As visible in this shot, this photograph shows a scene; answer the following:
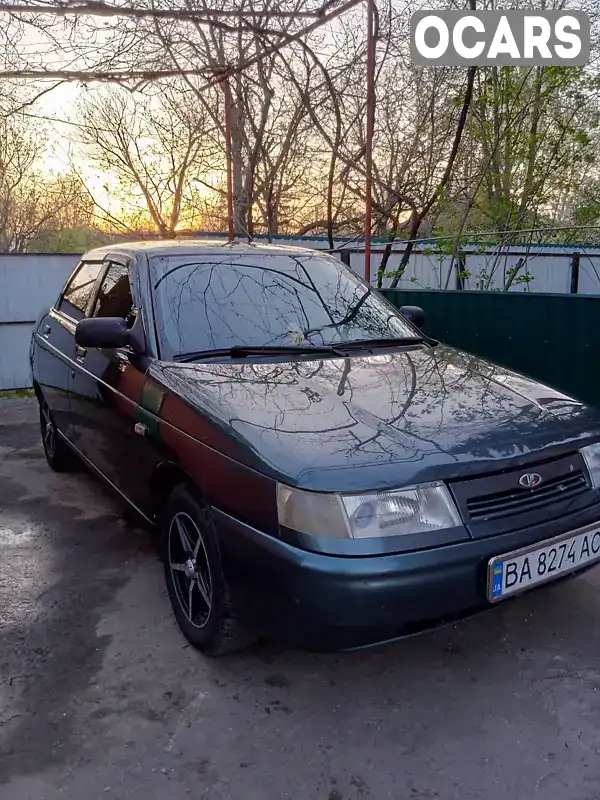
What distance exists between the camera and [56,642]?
2.84 metres

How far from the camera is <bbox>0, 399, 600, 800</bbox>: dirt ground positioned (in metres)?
2.07

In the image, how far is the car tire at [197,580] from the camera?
247 centimetres

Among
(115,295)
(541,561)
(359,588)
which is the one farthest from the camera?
(115,295)

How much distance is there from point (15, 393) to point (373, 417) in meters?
7.04

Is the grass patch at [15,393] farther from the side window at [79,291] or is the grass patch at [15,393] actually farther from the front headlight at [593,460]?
the front headlight at [593,460]

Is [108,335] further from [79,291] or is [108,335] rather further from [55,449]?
[55,449]

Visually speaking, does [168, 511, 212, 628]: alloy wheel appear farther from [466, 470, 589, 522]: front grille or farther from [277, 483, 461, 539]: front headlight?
[466, 470, 589, 522]: front grille

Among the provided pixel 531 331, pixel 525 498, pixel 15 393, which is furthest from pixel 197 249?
pixel 15 393

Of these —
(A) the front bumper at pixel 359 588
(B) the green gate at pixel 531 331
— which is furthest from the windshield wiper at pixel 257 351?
(B) the green gate at pixel 531 331

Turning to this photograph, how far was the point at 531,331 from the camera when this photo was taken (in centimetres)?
545

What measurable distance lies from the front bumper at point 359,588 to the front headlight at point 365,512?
8 centimetres

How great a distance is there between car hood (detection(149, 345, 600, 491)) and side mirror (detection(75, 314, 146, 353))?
0.23 m

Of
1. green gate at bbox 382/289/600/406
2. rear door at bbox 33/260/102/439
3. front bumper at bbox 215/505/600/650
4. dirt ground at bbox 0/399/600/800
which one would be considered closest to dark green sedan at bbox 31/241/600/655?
front bumper at bbox 215/505/600/650

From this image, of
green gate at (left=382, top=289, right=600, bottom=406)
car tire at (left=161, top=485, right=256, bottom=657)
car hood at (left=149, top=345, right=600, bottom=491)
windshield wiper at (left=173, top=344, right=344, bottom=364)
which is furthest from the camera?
green gate at (left=382, top=289, right=600, bottom=406)
